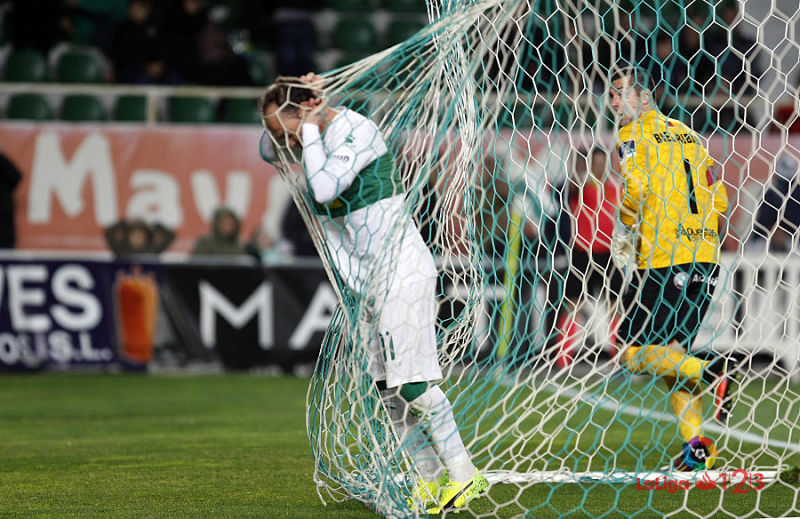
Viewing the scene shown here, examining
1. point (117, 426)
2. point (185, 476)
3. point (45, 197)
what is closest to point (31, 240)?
point (45, 197)

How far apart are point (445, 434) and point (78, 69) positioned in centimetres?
879

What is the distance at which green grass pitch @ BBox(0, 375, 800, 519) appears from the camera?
418 centimetres

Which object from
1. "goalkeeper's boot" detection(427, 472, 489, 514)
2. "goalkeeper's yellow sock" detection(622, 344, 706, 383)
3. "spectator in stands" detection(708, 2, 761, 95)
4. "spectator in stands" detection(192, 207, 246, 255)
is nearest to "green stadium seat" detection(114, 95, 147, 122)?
"spectator in stands" detection(192, 207, 246, 255)

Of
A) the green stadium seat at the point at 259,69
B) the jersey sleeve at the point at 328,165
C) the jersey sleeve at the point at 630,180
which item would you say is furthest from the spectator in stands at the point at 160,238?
the jersey sleeve at the point at 328,165

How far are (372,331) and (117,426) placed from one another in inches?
128

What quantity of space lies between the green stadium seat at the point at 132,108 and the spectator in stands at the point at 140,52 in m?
0.37

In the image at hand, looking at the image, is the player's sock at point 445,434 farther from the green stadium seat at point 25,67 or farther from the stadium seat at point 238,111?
the green stadium seat at point 25,67

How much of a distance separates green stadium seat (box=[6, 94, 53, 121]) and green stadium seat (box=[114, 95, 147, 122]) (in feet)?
2.48

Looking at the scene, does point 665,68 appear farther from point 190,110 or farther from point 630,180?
point 190,110

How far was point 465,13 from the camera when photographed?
3957mm

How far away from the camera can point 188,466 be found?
524cm

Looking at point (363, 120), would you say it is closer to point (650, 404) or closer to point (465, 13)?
point (465, 13)

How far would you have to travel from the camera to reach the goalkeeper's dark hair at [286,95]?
410cm

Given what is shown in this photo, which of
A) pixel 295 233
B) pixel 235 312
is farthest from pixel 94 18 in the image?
pixel 235 312
